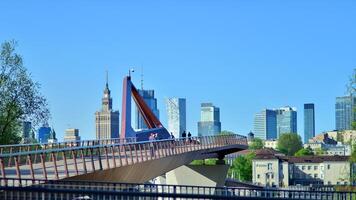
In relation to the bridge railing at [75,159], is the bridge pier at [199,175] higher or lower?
lower

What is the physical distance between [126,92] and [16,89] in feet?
75.2

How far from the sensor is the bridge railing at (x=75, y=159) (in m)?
25.8

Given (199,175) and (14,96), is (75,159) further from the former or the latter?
(199,175)

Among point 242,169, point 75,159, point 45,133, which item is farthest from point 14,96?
point 242,169

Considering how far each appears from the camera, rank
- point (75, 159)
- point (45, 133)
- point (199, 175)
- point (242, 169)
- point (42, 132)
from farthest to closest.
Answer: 1. point (242, 169)
2. point (45, 133)
3. point (42, 132)
4. point (199, 175)
5. point (75, 159)

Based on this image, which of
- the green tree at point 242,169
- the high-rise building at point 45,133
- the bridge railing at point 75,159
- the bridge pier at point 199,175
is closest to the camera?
the bridge railing at point 75,159

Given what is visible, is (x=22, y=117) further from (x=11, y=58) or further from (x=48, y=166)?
(x=48, y=166)

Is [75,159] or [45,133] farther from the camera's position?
[45,133]

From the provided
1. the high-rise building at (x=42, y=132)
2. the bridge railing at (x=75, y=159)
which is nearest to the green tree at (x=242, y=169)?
the high-rise building at (x=42, y=132)

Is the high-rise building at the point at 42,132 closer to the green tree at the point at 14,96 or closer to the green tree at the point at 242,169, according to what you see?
the green tree at the point at 14,96

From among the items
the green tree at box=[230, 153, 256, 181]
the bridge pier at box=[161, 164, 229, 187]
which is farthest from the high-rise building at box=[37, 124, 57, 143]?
the green tree at box=[230, 153, 256, 181]

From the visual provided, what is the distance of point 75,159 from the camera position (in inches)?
1190

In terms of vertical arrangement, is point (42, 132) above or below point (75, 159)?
above

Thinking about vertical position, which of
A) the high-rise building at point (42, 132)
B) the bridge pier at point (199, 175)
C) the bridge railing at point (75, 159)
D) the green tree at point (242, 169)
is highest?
the high-rise building at point (42, 132)
